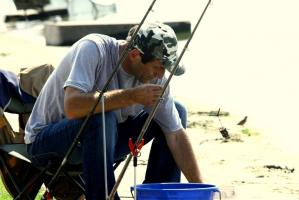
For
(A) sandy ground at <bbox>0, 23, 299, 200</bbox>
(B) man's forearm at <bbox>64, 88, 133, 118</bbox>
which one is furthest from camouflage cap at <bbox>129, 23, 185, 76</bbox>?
(A) sandy ground at <bbox>0, 23, 299, 200</bbox>

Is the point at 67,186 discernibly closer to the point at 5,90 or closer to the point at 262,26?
the point at 5,90

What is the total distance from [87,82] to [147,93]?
0.33m

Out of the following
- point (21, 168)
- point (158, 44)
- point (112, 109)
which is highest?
point (158, 44)

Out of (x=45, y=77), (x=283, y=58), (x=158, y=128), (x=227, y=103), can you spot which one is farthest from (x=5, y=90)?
(x=283, y=58)

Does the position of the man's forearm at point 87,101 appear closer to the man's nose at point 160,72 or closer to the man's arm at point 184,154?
the man's nose at point 160,72

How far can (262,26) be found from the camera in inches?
783

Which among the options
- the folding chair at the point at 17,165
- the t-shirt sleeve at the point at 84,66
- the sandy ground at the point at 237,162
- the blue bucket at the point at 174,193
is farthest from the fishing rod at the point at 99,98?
the sandy ground at the point at 237,162

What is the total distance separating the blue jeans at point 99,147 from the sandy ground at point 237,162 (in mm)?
474

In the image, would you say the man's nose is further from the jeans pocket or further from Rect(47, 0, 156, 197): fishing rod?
the jeans pocket

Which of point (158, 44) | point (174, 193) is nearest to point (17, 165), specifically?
point (158, 44)

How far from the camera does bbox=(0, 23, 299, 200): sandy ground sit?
5.77 m

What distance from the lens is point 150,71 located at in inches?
168

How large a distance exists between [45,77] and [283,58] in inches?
406

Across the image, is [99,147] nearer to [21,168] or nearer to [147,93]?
[147,93]
